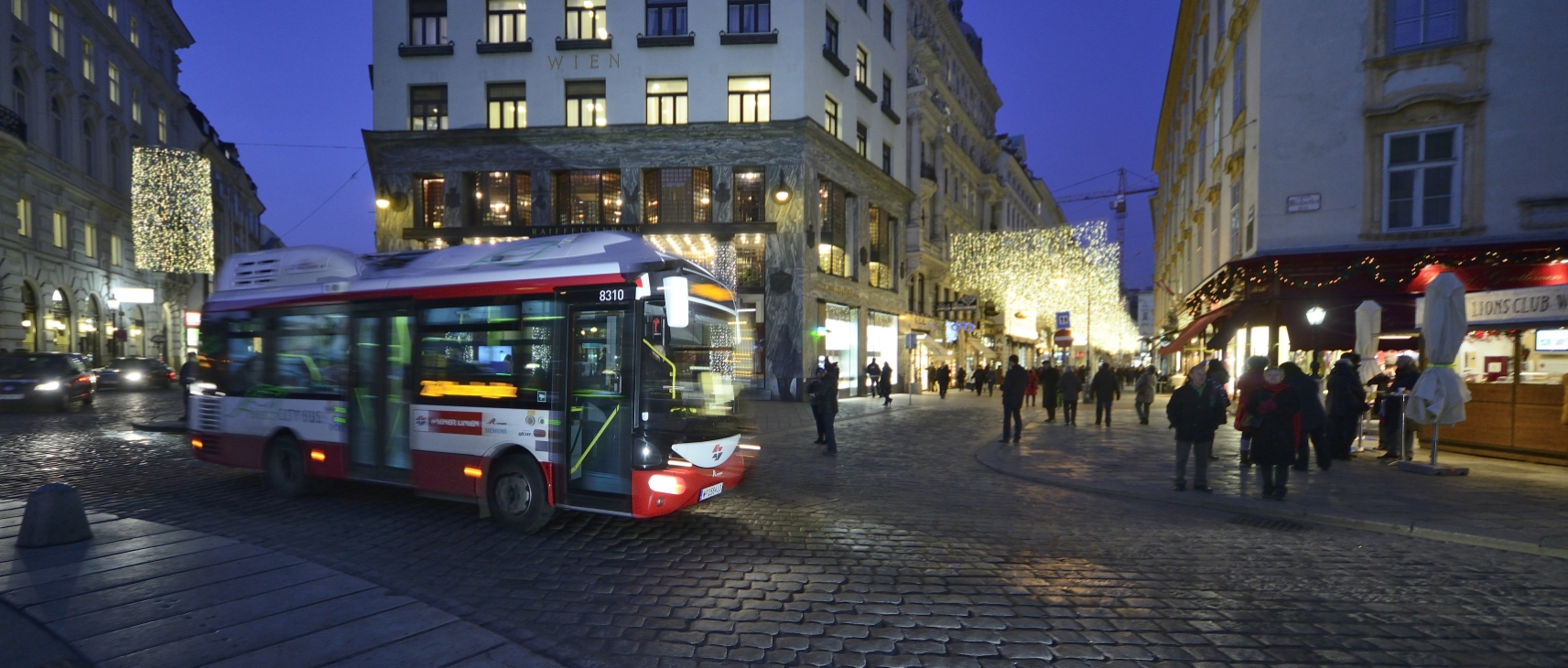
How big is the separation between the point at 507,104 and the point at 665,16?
6.41m

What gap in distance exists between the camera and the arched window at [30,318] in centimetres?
3159

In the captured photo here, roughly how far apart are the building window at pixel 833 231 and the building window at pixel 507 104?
10920 mm

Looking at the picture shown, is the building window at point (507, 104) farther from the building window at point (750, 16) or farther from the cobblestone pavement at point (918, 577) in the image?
the cobblestone pavement at point (918, 577)

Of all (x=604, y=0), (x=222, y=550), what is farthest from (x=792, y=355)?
(x=222, y=550)

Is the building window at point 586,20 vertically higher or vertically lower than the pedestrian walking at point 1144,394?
higher

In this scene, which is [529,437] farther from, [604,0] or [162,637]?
[604,0]

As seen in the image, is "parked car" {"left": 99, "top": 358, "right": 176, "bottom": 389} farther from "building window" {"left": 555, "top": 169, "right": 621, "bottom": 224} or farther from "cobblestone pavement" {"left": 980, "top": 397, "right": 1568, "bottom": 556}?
"cobblestone pavement" {"left": 980, "top": 397, "right": 1568, "bottom": 556}

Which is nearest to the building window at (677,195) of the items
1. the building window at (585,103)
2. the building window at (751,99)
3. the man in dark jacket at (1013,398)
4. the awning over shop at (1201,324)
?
the building window at (751,99)

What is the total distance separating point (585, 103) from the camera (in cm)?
2738

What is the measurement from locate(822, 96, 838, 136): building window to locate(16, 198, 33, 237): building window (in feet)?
104

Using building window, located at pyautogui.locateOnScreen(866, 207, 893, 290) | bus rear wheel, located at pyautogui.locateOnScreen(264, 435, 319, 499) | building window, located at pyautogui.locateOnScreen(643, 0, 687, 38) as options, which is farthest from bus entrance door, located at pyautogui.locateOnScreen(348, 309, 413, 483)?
building window, located at pyautogui.locateOnScreen(866, 207, 893, 290)

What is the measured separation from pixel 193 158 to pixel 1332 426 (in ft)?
135

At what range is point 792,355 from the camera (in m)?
27.1

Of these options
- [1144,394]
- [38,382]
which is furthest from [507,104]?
[1144,394]
